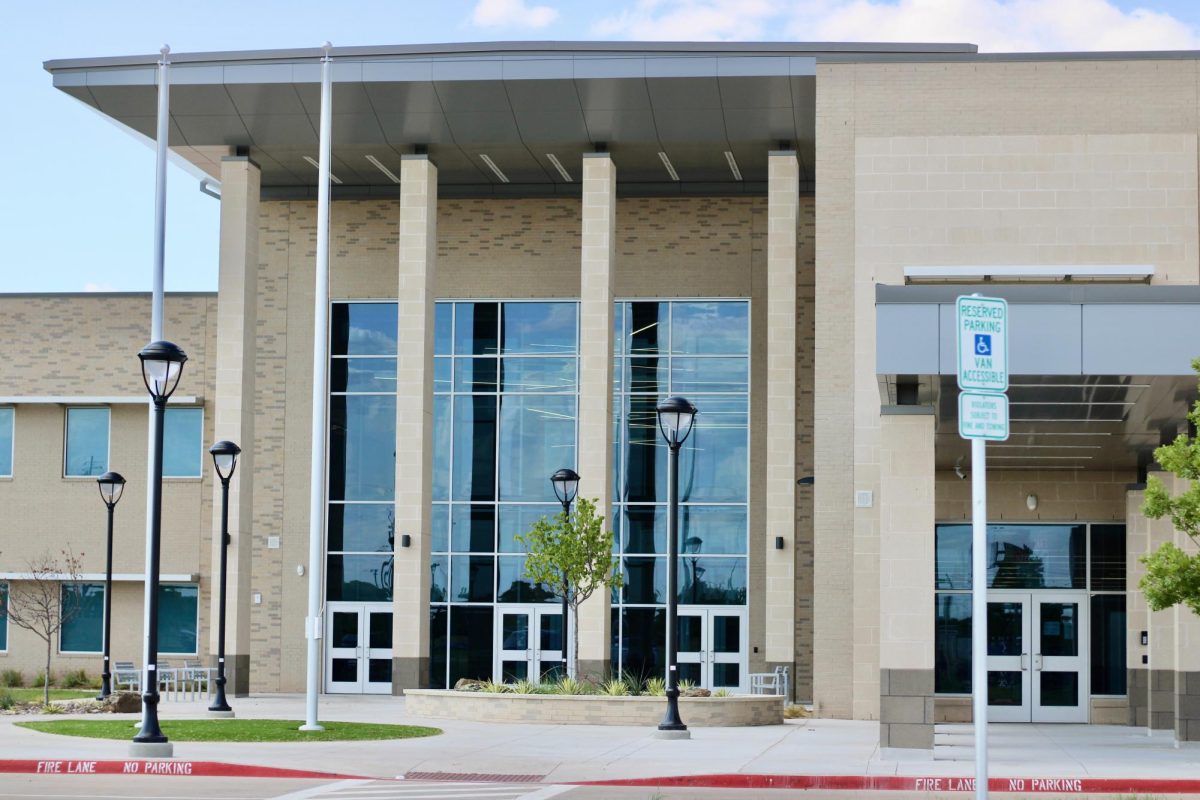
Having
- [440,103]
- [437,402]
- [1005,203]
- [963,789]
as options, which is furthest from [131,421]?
[963,789]

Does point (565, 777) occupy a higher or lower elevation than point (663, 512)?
lower

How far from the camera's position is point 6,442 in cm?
3978

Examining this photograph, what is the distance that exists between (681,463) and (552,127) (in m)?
8.42

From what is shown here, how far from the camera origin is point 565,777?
17.6m

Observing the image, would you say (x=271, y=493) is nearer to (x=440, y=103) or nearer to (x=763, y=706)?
(x=440, y=103)

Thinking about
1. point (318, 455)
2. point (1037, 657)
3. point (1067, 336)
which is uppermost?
point (1067, 336)

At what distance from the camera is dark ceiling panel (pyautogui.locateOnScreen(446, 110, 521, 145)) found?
3394 cm

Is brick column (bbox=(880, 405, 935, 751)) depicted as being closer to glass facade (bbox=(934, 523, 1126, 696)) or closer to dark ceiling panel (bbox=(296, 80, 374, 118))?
glass facade (bbox=(934, 523, 1126, 696))

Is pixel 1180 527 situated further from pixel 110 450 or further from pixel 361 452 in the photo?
pixel 110 450

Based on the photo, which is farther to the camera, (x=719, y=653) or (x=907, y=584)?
(x=719, y=653)

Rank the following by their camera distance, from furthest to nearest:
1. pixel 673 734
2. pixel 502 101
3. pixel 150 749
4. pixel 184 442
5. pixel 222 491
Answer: pixel 184 442, pixel 502 101, pixel 222 491, pixel 673 734, pixel 150 749

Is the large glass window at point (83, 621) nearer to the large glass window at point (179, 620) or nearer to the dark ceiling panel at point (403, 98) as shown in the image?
the large glass window at point (179, 620)

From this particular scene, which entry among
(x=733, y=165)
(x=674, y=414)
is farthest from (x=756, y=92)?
(x=674, y=414)

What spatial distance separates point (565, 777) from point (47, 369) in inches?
1026
